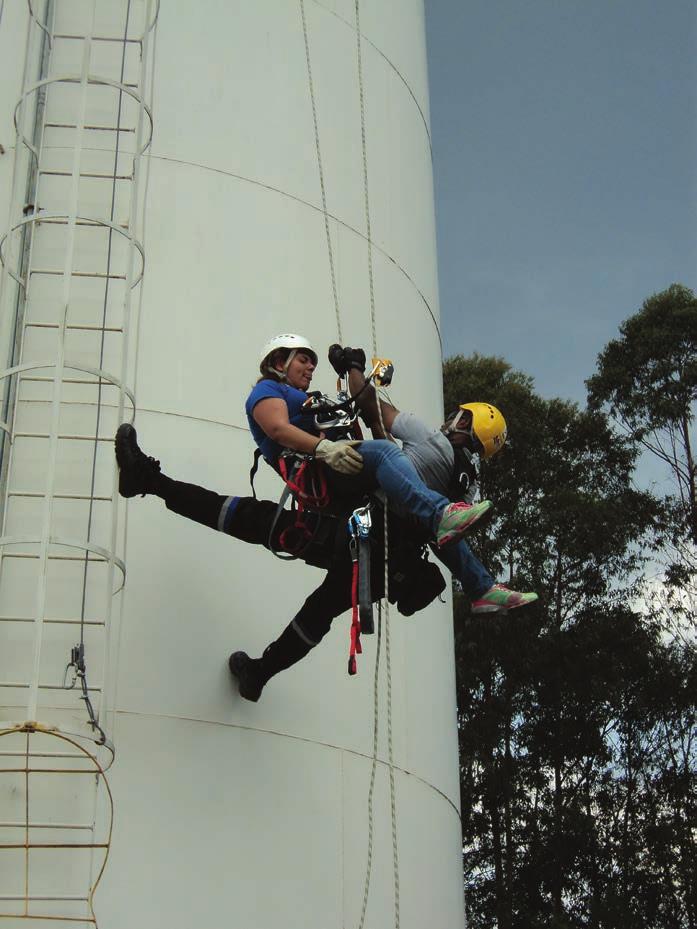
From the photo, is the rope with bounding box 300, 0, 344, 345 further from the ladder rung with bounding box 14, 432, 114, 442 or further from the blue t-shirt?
the ladder rung with bounding box 14, 432, 114, 442

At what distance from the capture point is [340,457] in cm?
695

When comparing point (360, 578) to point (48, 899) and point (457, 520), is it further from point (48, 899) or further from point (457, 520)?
point (48, 899)

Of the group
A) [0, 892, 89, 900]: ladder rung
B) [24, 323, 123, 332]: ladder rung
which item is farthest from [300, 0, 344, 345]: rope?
[0, 892, 89, 900]: ladder rung

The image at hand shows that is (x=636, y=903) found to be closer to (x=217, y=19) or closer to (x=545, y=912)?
(x=545, y=912)

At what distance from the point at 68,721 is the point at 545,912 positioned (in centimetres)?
2053

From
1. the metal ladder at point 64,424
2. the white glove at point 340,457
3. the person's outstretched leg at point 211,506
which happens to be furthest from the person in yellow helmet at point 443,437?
the metal ladder at point 64,424

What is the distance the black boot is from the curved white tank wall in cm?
12

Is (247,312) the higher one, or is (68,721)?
(247,312)

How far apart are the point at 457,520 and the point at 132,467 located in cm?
178

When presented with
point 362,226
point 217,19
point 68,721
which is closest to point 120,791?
point 68,721

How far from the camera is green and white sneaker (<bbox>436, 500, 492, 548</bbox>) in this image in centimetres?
662

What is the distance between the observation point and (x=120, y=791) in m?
7.11

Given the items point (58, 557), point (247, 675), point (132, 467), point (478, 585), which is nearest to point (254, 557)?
point (247, 675)

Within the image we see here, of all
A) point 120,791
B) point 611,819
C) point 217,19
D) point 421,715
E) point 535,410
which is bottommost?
point 120,791
